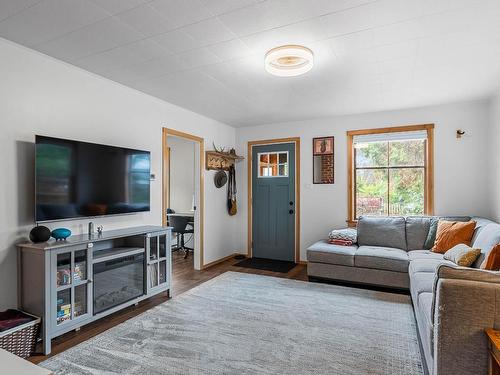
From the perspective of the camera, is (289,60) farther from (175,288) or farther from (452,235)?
(175,288)

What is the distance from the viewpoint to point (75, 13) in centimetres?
207

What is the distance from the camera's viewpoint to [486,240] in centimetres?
291

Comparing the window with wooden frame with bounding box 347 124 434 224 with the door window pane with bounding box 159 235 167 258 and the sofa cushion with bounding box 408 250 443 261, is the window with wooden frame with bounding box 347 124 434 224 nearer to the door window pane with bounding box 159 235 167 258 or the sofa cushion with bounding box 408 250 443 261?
the sofa cushion with bounding box 408 250 443 261

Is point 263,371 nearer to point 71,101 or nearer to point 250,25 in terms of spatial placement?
point 250,25

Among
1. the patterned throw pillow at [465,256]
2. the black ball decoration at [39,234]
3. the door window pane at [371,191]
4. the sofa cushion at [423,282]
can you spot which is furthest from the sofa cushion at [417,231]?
the black ball decoration at [39,234]

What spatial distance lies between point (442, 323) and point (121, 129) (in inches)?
136

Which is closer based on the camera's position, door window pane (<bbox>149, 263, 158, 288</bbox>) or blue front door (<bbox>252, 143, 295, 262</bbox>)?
door window pane (<bbox>149, 263, 158, 288</bbox>)

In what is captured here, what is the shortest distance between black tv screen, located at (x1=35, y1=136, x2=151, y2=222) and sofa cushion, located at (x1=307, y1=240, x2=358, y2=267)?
231cm

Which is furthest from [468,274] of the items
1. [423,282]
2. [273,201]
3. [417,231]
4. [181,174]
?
[181,174]

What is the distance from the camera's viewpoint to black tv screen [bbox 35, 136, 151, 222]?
101 inches

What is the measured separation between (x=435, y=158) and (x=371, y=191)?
101 cm

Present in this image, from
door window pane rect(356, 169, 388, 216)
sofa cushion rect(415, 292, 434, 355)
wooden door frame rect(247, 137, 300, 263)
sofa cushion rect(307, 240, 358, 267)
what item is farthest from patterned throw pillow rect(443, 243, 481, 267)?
wooden door frame rect(247, 137, 300, 263)

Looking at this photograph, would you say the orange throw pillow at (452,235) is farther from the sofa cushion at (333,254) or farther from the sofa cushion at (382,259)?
the sofa cushion at (333,254)

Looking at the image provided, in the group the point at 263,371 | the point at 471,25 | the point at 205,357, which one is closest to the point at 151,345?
the point at 205,357
